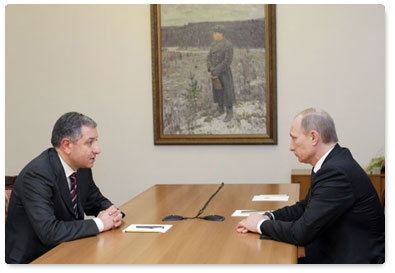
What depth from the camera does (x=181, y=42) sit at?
22.4 feet

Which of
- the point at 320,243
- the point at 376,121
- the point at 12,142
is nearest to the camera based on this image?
the point at 320,243

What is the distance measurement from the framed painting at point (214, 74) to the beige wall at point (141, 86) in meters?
0.11

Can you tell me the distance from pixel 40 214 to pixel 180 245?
739mm

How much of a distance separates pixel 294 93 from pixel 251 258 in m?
4.15

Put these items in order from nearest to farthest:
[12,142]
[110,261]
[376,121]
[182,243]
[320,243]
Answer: [110,261], [182,243], [320,243], [376,121], [12,142]

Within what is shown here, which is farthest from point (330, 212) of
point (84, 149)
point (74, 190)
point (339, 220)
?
point (74, 190)

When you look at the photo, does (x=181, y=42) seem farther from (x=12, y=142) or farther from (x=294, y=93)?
(x=12, y=142)

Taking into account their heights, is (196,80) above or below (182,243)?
above

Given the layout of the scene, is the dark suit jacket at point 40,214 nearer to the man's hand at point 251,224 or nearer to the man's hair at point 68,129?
the man's hair at point 68,129

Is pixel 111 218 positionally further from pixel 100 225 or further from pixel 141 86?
pixel 141 86

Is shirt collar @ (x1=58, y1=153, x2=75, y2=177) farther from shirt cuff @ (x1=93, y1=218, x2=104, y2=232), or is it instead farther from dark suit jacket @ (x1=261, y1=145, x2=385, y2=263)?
dark suit jacket @ (x1=261, y1=145, x2=385, y2=263)

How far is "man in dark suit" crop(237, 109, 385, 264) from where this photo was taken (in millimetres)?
3090

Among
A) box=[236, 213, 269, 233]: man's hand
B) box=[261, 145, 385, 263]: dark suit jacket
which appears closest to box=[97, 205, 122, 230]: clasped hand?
box=[236, 213, 269, 233]: man's hand

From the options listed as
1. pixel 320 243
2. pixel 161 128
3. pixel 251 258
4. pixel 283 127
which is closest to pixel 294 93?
pixel 283 127
